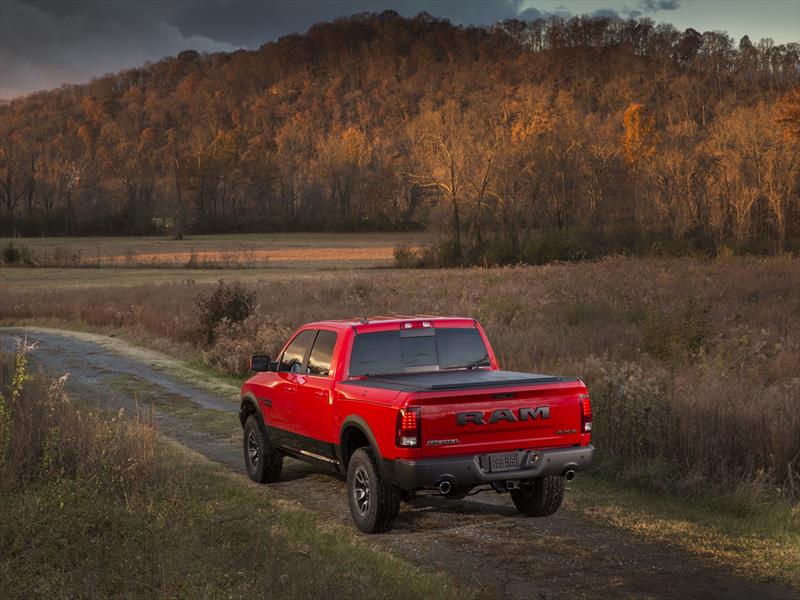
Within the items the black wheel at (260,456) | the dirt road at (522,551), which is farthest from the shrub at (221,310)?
the black wheel at (260,456)

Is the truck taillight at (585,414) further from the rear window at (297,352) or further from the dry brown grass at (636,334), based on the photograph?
the rear window at (297,352)

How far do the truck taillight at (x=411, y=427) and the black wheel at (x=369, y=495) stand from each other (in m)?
0.67

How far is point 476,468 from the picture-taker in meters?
8.53

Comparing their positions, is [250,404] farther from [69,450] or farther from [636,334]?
[636,334]

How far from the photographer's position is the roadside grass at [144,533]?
6875 mm

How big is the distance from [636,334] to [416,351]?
1322cm

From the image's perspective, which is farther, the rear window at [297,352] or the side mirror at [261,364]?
the side mirror at [261,364]

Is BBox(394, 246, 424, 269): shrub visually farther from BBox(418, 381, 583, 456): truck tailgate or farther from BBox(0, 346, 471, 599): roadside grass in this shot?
BBox(418, 381, 583, 456): truck tailgate

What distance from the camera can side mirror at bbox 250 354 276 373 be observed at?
11230 mm

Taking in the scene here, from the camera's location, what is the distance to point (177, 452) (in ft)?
44.1

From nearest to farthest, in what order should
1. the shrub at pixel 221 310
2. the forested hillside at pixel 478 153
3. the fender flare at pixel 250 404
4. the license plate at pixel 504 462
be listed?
the license plate at pixel 504 462
the fender flare at pixel 250 404
the shrub at pixel 221 310
the forested hillside at pixel 478 153

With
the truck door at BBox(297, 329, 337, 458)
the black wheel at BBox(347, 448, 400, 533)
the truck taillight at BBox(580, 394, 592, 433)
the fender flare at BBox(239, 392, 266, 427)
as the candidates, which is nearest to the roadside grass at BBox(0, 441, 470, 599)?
the black wheel at BBox(347, 448, 400, 533)

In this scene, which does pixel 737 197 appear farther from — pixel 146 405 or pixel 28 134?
pixel 28 134

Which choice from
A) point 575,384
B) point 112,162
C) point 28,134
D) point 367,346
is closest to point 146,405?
point 367,346
